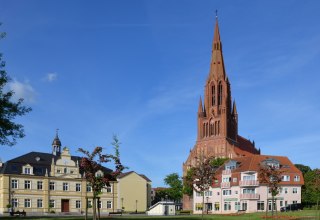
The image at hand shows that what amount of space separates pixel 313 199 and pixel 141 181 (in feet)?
118

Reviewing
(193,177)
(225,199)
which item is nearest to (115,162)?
(193,177)

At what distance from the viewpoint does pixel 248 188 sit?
85812 millimetres

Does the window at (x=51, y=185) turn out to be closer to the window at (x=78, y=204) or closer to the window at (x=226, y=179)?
the window at (x=78, y=204)

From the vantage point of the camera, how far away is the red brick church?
148875mm

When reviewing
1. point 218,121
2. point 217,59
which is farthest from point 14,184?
point 217,59

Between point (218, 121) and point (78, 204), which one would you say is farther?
point (218, 121)

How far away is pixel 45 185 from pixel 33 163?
14.6 ft

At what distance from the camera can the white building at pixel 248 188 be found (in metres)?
85.1

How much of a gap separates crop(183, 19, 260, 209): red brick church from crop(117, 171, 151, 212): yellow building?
47144 millimetres

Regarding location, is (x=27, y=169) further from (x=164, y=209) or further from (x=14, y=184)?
(x=164, y=209)

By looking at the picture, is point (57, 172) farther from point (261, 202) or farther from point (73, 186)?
point (261, 202)

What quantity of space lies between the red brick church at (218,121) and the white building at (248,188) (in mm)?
52758

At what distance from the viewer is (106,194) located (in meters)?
92.1

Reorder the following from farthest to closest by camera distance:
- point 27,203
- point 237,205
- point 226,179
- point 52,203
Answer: point 226,179, point 237,205, point 52,203, point 27,203
